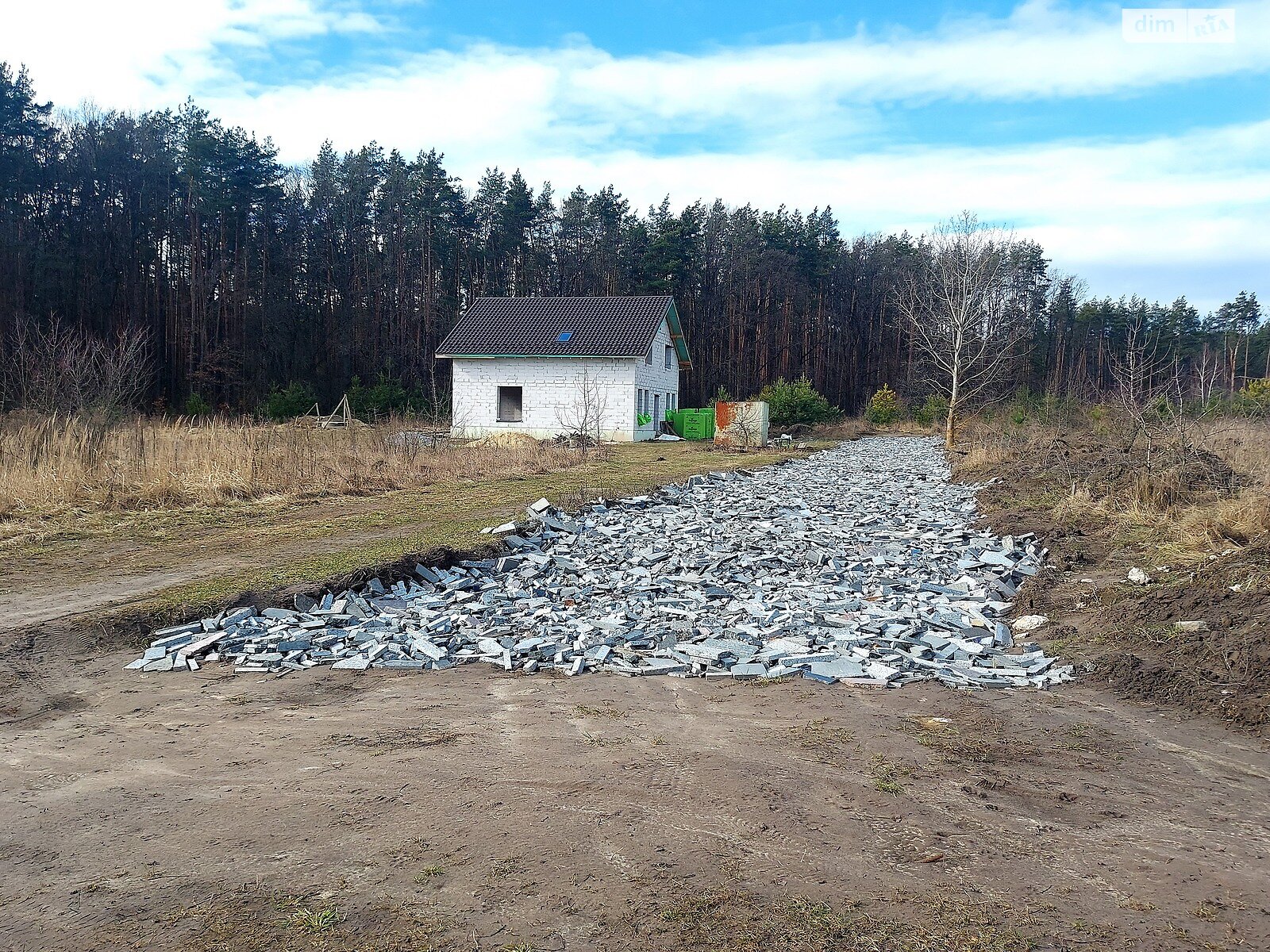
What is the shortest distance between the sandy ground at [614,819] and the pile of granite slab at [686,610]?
0.65 metres

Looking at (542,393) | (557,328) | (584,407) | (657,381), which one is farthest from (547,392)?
(657,381)

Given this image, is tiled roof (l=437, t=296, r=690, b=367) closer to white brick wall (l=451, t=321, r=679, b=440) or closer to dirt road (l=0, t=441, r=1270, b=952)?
white brick wall (l=451, t=321, r=679, b=440)

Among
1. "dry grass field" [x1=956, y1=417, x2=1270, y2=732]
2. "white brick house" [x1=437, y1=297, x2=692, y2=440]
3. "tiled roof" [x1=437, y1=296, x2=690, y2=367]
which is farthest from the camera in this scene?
"tiled roof" [x1=437, y1=296, x2=690, y2=367]

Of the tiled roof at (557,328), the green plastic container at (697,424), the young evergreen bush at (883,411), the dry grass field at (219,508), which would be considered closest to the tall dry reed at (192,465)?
the dry grass field at (219,508)

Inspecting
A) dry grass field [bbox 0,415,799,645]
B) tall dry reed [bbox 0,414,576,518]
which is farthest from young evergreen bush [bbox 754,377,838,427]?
tall dry reed [bbox 0,414,576,518]

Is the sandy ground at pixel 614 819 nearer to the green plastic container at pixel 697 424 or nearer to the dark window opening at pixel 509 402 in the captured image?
the dark window opening at pixel 509 402

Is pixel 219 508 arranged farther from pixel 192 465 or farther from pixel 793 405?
pixel 793 405

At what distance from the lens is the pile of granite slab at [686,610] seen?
6320mm

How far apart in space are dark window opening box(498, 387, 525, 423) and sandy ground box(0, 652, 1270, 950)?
26605 millimetres

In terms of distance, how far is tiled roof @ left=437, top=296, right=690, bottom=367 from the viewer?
102ft

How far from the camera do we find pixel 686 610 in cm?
775

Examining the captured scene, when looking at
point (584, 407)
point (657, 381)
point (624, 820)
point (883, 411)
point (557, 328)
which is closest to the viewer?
point (624, 820)

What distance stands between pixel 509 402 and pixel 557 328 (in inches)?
136

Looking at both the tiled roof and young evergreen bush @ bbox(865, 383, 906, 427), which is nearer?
the tiled roof
